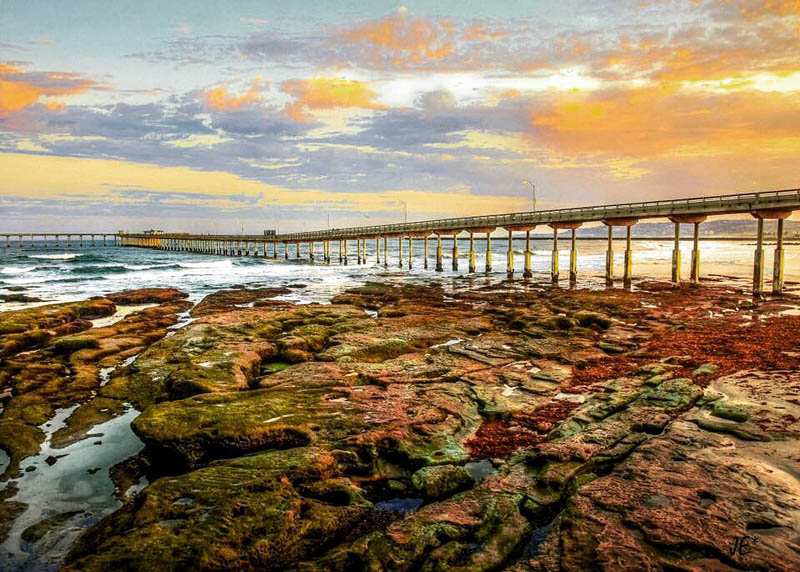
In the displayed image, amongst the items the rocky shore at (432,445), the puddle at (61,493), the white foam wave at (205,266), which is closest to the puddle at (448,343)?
the rocky shore at (432,445)

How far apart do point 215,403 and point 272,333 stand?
9.42 metres

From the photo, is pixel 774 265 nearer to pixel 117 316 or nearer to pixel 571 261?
pixel 571 261

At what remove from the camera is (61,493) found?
910 centimetres

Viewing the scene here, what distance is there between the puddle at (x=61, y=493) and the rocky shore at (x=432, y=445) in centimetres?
28

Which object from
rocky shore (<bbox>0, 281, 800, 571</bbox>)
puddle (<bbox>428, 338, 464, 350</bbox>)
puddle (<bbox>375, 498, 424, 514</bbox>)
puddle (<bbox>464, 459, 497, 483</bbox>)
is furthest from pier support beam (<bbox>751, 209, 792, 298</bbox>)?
puddle (<bbox>375, 498, 424, 514</bbox>)

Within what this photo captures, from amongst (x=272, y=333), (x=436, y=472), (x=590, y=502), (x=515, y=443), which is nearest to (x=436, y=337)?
(x=272, y=333)

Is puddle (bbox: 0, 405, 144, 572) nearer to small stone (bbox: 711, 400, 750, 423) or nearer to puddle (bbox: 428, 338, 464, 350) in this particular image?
puddle (bbox: 428, 338, 464, 350)

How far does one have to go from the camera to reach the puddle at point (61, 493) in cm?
745

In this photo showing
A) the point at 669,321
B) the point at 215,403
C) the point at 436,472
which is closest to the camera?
the point at 436,472

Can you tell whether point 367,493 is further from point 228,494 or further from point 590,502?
point 590,502

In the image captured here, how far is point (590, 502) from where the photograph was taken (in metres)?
7.08
